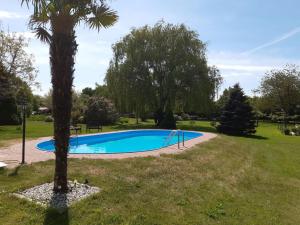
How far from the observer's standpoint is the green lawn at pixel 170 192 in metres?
5.30

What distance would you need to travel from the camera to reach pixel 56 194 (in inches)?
239

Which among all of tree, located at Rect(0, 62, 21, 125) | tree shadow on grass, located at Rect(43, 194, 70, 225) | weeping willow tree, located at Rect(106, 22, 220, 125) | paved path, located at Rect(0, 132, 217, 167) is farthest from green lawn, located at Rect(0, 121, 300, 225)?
tree, located at Rect(0, 62, 21, 125)

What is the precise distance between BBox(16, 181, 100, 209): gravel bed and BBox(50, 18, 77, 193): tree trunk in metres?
0.87

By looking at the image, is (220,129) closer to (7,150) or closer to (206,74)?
(206,74)

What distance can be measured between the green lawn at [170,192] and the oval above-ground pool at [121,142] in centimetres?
376

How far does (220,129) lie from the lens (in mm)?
23172

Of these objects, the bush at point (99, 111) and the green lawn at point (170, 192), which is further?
the bush at point (99, 111)

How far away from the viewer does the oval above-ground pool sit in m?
14.0

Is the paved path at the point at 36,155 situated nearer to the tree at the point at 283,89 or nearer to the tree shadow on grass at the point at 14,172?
the tree shadow on grass at the point at 14,172

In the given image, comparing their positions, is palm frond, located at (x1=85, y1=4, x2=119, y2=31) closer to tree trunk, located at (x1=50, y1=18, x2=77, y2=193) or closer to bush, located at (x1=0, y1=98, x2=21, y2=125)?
tree trunk, located at (x1=50, y1=18, x2=77, y2=193)

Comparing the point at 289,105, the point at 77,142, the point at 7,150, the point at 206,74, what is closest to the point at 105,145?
the point at 77,142

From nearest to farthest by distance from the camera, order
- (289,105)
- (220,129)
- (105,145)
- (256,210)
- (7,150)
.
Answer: (256,210) → (7,150) → (105,145) → (220,129) → (289,105)

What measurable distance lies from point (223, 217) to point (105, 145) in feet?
37.7

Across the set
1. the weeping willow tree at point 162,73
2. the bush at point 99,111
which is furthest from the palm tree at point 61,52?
the bush at point 99,111
